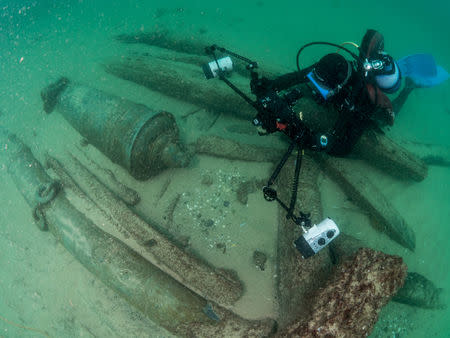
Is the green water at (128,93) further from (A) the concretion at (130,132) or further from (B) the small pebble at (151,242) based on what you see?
(A) the concretion at (130,132)

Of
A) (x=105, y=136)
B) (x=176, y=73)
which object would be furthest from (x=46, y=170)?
(x=176, y=73)

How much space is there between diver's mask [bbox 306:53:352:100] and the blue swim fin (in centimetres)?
448

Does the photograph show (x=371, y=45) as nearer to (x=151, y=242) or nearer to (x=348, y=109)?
(x=348, y=109)

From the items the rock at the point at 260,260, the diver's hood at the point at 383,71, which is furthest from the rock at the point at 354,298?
the diver's hood at the point at 383,71

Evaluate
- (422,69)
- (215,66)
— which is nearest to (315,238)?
(215,66)

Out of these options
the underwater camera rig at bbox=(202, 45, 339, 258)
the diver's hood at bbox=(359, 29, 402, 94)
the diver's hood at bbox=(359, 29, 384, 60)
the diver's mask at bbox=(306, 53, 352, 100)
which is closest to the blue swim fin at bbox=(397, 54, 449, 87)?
the diver's hood at bbox=(359, 29, 384, 60)

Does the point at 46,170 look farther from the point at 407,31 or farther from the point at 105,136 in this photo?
the point at 407,31

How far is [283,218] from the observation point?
3.91 m

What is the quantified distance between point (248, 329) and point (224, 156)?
2717mm

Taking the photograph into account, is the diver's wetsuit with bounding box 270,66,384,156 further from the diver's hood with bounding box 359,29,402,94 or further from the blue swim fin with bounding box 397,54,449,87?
the blue swim fin with bounding box 397,54,449,87

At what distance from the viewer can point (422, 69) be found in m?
6.51

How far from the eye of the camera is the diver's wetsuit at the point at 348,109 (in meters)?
3.49

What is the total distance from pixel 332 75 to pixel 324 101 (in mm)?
406

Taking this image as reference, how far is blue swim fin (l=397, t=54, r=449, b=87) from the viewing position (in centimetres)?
639
